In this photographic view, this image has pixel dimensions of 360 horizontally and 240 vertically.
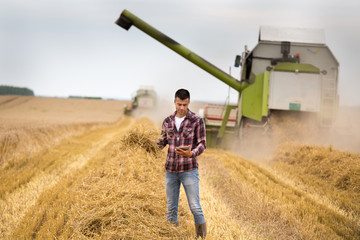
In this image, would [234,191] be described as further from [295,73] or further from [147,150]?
[295,73]

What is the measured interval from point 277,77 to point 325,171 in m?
3.06

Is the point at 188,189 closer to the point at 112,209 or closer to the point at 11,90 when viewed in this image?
the point at 112,209

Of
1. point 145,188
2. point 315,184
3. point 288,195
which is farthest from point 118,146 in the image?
point 315,184

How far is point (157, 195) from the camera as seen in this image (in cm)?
423

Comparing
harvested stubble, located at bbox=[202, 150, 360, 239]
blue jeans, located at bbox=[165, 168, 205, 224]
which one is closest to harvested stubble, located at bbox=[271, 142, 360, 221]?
harvested stubble, located at bbox=[202, 150, 360, 239]

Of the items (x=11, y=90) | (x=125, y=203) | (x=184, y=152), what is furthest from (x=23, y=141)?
(x=11, y=90)

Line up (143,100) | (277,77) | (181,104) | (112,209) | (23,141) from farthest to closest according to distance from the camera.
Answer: (143,100) < (277,77) < (23,141) < (112,209) < (181,104)

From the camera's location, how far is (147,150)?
20.1ft

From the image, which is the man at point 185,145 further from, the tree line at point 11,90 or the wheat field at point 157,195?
the tree line at point 11,90

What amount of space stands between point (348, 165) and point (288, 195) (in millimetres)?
1841

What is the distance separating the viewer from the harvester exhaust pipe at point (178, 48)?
10.1 m

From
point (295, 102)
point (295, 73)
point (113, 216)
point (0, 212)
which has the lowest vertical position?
point (0, 212)

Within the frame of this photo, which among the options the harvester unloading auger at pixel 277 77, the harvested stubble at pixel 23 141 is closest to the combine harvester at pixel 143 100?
the harvested stubble at pixel 23 141

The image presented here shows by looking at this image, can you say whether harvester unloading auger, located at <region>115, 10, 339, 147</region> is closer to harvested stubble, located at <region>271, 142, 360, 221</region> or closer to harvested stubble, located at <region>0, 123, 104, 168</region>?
harvested stubble, located at <region>271, 142, 360, 221</region>
